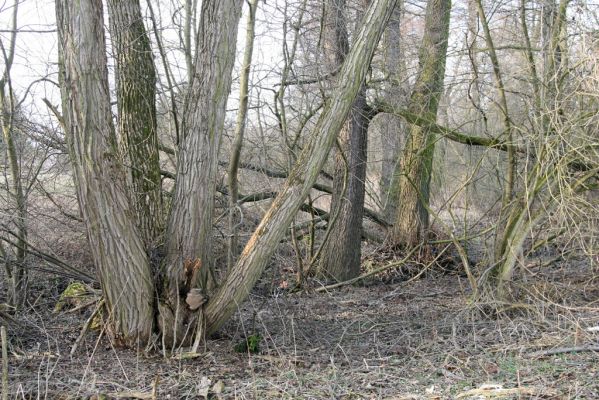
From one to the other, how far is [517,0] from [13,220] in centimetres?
712

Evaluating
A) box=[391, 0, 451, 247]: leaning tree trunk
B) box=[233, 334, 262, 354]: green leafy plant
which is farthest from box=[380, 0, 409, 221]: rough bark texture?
box=[233, 334, 262, 354]: green leafy plant

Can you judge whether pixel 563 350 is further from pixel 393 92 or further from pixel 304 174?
pixel 393 92

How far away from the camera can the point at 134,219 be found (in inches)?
220

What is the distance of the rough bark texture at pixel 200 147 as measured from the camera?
5648 mm

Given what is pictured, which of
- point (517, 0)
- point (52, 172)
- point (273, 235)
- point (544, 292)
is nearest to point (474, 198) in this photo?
point (517, 0)

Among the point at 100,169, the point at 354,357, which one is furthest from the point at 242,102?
the point at 354,357

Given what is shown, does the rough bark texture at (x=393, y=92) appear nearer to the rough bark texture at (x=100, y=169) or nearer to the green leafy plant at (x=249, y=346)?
the green leafy plant at (x=249, y=346)

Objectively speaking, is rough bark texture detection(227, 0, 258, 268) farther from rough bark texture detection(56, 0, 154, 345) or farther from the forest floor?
rough bark texture detection(56, 0, 154, 345)

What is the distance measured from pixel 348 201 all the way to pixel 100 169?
17.0ft

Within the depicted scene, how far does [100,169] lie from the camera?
207 inches

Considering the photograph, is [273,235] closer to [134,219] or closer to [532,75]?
[134,219]

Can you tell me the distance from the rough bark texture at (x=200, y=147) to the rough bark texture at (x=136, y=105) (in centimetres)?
43

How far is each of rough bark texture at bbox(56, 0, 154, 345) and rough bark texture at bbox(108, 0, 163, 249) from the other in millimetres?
588

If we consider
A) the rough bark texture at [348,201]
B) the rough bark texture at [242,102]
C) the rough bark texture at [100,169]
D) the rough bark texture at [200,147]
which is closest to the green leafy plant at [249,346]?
the rough bark texture at [200,147]
